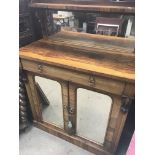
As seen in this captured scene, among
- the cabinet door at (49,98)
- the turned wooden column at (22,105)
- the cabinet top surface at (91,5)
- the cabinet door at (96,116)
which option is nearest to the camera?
the cabinet top surface at (91,5)

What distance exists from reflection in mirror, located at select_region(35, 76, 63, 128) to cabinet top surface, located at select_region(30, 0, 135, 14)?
519 millimetres

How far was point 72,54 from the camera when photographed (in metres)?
1.17

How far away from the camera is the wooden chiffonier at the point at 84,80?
3.35ft

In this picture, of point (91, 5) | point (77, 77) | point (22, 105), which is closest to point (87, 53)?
point (77, 77)

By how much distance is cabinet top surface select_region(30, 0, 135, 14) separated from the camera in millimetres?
956

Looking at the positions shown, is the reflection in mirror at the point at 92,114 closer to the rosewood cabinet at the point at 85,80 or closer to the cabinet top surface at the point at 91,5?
the rosewood cabinet at the point at 85,80

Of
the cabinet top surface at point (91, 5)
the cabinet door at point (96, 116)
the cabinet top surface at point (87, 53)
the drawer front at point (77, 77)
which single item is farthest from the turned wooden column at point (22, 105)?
the cabinet top surface at point (91, 5)

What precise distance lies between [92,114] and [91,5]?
2.83ft

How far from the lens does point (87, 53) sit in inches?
46.4

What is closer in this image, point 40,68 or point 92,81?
point 92,81

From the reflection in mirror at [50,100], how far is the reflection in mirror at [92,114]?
0.56 ft

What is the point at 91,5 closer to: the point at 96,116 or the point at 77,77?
the point at 77,77

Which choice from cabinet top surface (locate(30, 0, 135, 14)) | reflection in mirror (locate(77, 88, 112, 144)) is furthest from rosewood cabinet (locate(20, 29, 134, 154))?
cabinet top surface (locate(30, 0, 135, 14))

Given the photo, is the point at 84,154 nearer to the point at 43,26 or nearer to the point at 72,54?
the point at 72,54
